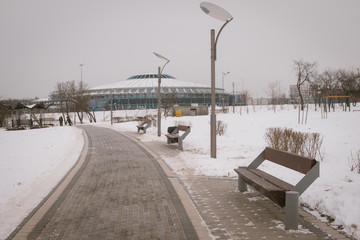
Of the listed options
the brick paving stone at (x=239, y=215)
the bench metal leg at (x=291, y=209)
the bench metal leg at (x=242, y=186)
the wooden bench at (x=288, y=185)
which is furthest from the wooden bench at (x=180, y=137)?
the bench metal leg at (x=291, y=209)

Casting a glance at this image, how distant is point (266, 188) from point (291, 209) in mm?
409

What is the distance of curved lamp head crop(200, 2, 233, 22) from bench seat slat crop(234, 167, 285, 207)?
443cm

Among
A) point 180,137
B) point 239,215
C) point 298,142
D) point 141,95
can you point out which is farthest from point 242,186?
point 141,95

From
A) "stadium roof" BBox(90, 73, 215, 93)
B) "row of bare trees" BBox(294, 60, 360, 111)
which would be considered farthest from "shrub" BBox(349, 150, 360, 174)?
"stadium roof" BBox(90, 73, 215, 93)

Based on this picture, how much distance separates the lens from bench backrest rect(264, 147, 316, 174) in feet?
12.0

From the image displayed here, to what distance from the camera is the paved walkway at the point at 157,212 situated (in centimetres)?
344

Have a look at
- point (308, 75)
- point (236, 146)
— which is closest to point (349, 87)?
point (308, 75)

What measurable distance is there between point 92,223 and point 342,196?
3.63m

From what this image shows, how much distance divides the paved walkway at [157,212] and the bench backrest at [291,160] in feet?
2.23

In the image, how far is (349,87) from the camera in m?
44.2

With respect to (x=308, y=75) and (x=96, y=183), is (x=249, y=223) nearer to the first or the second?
(x=96, y=183)

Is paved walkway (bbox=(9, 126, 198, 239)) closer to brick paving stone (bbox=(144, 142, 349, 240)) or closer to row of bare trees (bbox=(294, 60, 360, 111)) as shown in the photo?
brick paving stone (bbox=(144, 142, 349, 240))

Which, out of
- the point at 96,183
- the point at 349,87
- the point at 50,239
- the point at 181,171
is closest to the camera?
the point at 50,239

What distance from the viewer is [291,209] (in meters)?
3.47
